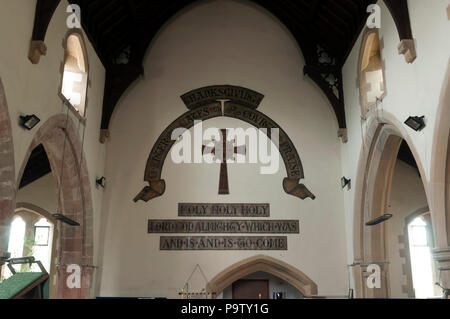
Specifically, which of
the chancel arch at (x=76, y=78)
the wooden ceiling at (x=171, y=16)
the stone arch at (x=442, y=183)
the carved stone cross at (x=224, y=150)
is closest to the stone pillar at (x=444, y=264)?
the stone arch at (x=442, y=183)

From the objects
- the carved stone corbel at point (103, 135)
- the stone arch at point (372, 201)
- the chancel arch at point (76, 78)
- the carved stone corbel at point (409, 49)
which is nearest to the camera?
the carved stone corbel at point (409, 49)

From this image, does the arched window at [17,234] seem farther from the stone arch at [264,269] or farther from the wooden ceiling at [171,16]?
the stone arch at [264,269]

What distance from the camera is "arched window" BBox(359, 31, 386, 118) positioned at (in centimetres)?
819

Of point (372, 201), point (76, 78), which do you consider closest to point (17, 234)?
point (76, 78)

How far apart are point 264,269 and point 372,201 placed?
2.45 metres

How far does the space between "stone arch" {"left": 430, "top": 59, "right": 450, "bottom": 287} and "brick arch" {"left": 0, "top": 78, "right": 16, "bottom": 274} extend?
495 centimetres

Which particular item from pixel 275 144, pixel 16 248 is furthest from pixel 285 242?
pixel 16 248

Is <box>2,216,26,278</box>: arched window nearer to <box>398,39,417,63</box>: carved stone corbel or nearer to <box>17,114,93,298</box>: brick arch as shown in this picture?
<box>17,114,93,298</box>: brick arch

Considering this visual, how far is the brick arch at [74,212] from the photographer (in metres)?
8.12

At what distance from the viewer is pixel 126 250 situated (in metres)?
9.12

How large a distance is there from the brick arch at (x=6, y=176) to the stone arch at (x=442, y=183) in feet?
16.3

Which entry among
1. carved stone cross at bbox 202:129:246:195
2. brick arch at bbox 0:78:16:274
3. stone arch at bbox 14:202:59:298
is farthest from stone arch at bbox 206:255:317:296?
brick arch at bbox 0:78:16:274

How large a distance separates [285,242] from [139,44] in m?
5.11
